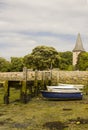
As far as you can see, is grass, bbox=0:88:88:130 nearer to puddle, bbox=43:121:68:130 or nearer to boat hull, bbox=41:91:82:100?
puddle, bbox=43:121:68:130

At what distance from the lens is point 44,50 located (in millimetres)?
98250

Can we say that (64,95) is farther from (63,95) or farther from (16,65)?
(16,65)

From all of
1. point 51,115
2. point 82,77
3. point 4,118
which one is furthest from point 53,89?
point 82,77

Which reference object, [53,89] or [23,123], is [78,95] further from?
[23,123]

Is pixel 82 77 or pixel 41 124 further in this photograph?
pixel 82 77

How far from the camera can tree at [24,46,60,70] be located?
91500mm

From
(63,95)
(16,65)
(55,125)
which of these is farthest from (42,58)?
(55,125)

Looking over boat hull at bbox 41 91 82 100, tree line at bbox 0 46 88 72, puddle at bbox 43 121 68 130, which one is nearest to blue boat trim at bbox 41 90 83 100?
boat hull at bbox 41 91 82 100

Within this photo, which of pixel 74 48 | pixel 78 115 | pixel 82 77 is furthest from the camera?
pixel 74 48

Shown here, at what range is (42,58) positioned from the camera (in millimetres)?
94438

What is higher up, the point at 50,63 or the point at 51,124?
the point at 50,63

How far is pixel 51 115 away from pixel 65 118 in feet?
4.06

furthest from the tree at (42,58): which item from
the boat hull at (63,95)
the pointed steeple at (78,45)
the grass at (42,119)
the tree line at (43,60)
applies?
the grass at (42,119)

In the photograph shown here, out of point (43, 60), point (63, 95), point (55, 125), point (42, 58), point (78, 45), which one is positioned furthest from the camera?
point (78, 45)
